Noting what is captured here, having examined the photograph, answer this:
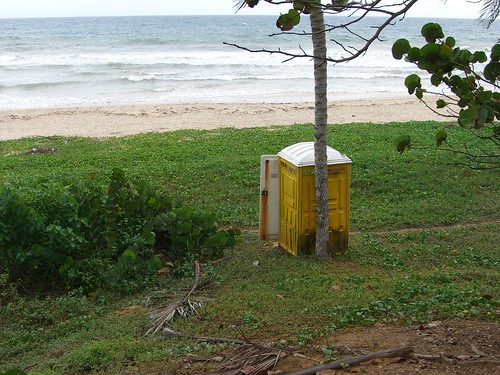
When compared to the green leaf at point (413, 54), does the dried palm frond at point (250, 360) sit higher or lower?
lower

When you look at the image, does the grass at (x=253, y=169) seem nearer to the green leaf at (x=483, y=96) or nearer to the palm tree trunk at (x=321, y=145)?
the palm tree trunk at (x=321, y=145)

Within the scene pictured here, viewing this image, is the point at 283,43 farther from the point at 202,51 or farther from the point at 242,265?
the point at 242,265

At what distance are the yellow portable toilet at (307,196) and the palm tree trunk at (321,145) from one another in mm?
199

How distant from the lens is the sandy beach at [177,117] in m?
20.2

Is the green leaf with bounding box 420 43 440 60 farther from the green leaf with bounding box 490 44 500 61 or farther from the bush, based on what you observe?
the bush

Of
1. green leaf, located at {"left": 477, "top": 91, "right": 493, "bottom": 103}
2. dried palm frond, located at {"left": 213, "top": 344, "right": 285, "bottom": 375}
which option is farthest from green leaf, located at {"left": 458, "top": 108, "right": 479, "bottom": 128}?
dried palm frond, located at {"left": 213, "top": 344, "right": 285, "bottom": 375}

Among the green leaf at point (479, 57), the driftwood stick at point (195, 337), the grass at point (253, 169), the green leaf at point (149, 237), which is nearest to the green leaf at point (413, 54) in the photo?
the green leaf at point (479, 57)

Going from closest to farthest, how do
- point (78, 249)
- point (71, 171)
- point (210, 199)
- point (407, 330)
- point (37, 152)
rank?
point (407, 330) < point (78, 249) < point (210, 199) < point (71, 171) < point (37, 152)

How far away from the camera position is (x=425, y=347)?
4758 mm

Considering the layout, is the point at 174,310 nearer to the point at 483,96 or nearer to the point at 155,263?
the point at 155,263

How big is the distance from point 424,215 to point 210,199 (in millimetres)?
3187

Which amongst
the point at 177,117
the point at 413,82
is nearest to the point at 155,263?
the point at 413,82

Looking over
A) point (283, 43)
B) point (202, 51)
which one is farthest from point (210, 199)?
point (283, 43)

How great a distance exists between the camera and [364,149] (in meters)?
13.6
